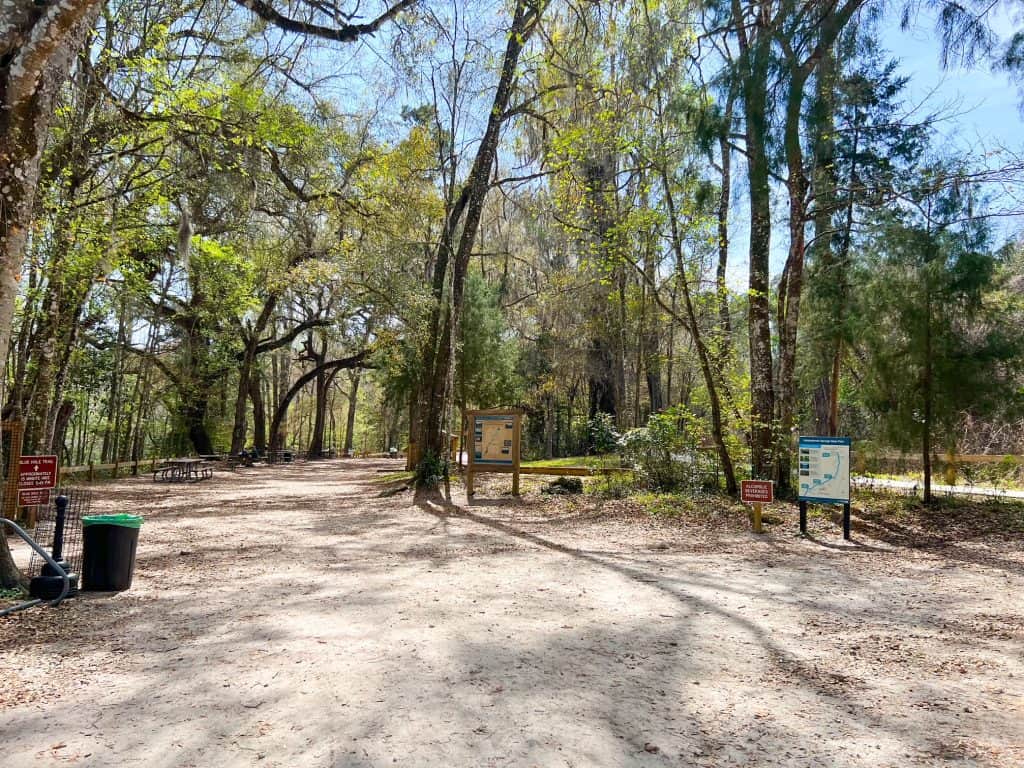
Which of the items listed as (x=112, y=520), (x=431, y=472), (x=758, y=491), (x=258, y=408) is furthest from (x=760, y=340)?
(x=258, y=408)

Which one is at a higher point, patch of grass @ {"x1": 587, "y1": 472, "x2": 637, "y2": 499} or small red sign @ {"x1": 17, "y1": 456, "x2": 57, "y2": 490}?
small red sign @ {"x1": 17, "y1": 456, "x2": 57, "y2": 490}

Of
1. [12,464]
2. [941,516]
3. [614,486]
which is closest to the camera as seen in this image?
[12,464]

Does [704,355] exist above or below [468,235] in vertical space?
below

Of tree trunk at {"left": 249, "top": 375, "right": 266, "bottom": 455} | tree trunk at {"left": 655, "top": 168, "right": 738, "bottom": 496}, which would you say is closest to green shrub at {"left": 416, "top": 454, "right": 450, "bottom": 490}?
tree trunk at {"left": 655, "top": 168, "right": 738, "bottom": 496}

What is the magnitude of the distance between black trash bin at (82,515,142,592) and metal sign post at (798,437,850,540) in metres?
8.19

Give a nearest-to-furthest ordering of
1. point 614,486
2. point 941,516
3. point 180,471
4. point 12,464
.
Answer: point 12,464, point 941,516, point 614,486, point 180,471

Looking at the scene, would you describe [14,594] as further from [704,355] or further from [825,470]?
[704,355]

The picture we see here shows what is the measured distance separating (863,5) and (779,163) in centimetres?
202

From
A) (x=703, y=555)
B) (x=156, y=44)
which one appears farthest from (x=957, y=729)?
(x=156, y=44)

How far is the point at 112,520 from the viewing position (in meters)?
5.37

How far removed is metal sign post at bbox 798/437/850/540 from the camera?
8.51 meters

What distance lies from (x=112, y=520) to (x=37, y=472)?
9.27ft

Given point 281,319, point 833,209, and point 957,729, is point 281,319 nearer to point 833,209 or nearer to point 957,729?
point 833,209

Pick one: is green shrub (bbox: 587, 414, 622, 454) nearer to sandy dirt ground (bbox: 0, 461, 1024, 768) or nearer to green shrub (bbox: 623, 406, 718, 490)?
green shrub (bbox: 623, 406, 718, 490)
